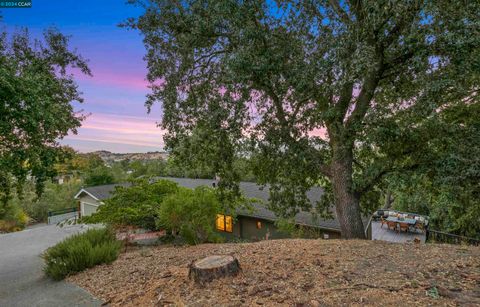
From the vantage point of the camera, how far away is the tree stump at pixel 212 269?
12.0 ft

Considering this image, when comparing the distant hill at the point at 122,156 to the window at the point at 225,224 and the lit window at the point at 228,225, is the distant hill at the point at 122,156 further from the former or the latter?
the lit window at the point at 228,225

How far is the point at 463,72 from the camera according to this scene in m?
4.39

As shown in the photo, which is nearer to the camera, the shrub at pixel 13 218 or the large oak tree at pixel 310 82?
the large oak tree at pixel 310 82

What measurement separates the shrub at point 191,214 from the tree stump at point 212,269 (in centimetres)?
409

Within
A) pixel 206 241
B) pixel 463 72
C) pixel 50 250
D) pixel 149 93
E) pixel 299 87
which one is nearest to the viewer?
pixel 463 72

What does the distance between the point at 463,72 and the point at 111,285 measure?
656 centimetres

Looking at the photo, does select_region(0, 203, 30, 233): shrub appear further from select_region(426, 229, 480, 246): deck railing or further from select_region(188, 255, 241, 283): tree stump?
select_region(426, 229, 480, 246): deck railing

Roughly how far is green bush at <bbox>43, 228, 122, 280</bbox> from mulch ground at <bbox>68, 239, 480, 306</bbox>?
218 mm

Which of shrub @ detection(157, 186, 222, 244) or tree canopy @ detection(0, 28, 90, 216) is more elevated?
tree canopy @ detection(0, 28, 90, 216)

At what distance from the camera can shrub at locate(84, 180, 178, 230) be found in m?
7.61

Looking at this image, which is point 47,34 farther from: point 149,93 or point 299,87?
point 299,87

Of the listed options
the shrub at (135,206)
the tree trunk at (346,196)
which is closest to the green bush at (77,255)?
the shrub at (135,206)

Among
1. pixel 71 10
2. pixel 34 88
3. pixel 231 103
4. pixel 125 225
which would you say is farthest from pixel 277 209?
pixel 71 10

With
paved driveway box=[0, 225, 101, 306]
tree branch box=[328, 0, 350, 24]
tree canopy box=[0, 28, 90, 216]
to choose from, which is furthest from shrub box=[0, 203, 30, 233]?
tree branch box=[328, 0, 350, 24]
